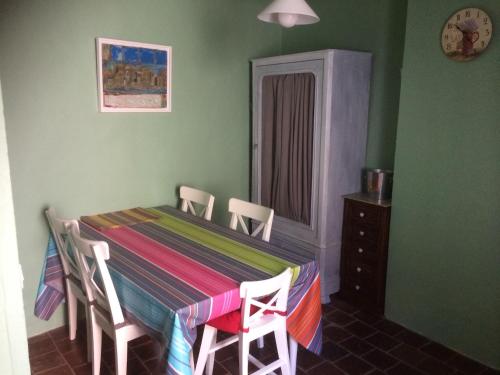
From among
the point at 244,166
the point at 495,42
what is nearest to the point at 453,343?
the point at 495,42

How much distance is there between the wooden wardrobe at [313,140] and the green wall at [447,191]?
0.46 metres

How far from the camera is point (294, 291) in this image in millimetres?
2033

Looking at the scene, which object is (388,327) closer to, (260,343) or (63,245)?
(260,343)

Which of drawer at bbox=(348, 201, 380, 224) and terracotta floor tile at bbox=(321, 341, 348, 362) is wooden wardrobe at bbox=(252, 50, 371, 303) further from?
terracotta floor tile at bbox=(321, 341, 348, 362)

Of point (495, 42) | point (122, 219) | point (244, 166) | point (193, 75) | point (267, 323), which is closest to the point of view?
point (267, 323)

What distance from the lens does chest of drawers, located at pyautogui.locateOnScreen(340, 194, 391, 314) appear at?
2.87 m

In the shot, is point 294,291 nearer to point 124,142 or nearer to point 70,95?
point 124,142

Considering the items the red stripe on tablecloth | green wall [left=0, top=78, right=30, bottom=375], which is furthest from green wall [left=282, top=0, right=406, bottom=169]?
green wall [left=0, top=78, right=30, bottom=375]

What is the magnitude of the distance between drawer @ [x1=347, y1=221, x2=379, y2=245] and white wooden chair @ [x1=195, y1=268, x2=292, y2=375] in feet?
3.88

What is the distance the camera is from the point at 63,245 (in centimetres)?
242

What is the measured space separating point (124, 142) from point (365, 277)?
194cm

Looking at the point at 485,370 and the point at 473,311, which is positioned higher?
the point at 473,311

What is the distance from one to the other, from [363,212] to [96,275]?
5.89ft

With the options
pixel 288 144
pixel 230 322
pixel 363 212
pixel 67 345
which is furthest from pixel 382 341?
pixel 67 345
